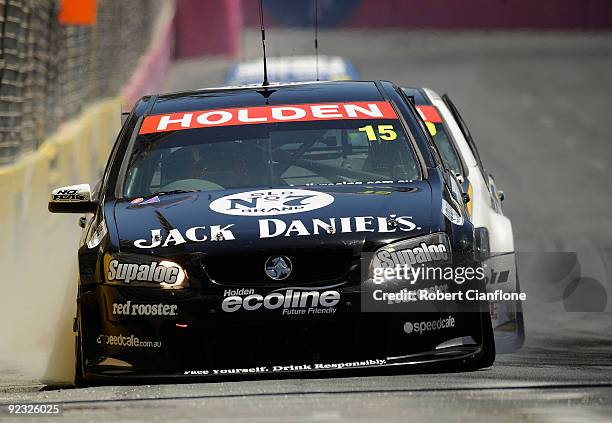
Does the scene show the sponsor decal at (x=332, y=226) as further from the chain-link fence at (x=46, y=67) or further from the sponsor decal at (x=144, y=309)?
the chain-link fence at (x=46, y=67)

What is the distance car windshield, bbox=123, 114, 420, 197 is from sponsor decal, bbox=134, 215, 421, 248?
0.77 m

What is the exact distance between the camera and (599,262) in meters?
Answer: 13.3

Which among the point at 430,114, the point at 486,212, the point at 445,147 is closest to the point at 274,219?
the point at 486,212

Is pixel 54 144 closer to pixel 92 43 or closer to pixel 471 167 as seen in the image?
pixel 471 167

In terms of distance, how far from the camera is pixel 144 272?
673 centimetres

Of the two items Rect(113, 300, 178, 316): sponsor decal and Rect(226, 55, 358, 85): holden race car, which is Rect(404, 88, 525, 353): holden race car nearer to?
Rect(113, 300, 178, 316): sponsor decal

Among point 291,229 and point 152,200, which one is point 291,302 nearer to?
Result: point 291,229

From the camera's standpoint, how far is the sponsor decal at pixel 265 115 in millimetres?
8133

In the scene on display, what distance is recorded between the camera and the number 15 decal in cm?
800

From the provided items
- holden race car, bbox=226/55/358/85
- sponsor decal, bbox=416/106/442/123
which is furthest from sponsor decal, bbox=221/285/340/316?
holden race car, bbox=226/55/358/85

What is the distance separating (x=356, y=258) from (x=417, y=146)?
1.33 m

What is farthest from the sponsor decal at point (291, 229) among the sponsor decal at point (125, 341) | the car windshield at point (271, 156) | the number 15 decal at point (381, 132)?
the number 15 decal at point (381, 132)

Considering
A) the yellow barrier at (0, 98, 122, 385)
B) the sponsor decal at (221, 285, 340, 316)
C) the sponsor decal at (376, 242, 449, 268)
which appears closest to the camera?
the sponsor decal at (221, 285, 340, 316)

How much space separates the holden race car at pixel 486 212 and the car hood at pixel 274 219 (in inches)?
43.9
